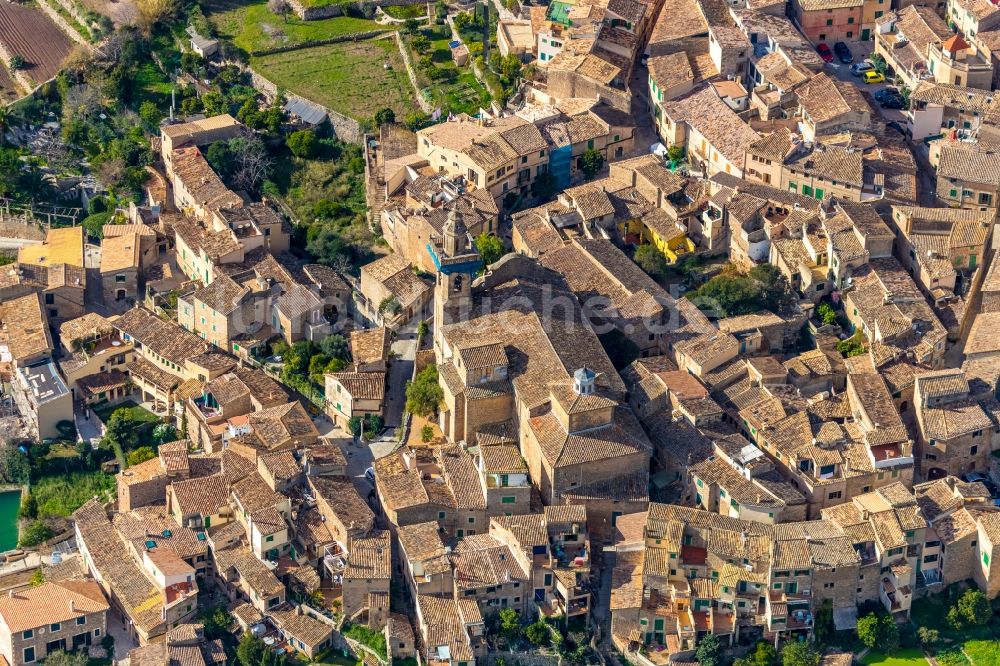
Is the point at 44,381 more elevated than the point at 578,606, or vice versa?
the point at 578,606

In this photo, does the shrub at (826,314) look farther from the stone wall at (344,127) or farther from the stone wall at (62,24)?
the stone wall at (62,24)

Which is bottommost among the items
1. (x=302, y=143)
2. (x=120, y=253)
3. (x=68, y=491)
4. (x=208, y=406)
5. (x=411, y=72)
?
(x=68, y=491)

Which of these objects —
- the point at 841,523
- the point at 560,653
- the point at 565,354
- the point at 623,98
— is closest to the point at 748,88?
the point at 623,98

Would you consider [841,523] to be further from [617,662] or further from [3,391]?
[3,391]

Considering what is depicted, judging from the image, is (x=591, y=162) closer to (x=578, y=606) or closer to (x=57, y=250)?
(x=57, y=250)

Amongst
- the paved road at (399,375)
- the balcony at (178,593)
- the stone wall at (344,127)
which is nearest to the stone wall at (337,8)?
the stone wall at (344,127)

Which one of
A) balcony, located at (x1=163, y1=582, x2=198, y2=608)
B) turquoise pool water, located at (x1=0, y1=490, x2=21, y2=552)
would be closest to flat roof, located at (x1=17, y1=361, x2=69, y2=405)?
turquoise pool water, located at (x1=0, y1=490, x2=21, y2=552)

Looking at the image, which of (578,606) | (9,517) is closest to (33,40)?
(9,517)
